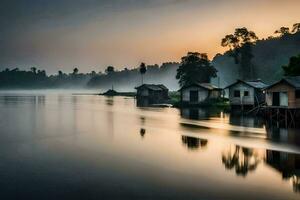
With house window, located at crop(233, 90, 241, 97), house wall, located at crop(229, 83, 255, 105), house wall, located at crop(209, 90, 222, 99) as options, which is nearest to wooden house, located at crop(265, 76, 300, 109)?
house wall, located at crop(229, 83, 255, 105)

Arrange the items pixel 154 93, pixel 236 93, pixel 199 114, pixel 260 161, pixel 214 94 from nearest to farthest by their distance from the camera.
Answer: pixel 260 161 → pixel 199 114 → pixel 236 93 → pixel 214 94 → pixel 154 93

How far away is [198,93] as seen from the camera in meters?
82.1

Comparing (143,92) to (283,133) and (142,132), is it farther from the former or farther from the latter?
(283,133)

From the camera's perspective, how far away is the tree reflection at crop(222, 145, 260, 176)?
2325 centimetres

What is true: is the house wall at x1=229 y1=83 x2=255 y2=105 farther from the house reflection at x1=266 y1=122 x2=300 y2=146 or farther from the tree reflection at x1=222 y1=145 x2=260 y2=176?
the tree reflection at x1=222 y1=145 x2=260 y2=176

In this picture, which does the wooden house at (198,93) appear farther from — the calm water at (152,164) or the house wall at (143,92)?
the calm water at (152,164)

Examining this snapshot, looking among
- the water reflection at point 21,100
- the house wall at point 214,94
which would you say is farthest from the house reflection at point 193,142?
the water reflection at point 21,100

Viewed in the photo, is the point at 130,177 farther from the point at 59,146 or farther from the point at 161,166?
the point at 59,146

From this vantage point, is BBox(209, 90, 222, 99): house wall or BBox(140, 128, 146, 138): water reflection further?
BBox(209, 90, 222, 99): house wall

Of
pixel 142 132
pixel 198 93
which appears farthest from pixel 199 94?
pixel 142 132

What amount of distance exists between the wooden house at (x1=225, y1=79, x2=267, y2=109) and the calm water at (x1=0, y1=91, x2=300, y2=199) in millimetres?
19281

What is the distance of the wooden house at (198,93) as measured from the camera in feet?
266

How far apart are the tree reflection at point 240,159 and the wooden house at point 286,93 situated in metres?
18.7

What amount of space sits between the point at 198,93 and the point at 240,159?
5659 centimetres
